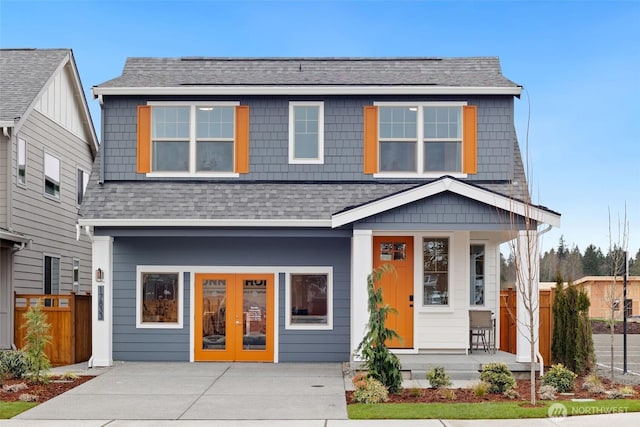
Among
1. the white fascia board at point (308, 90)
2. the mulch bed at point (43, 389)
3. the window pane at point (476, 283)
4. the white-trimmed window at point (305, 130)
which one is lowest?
the mulch bed at point (43, 389)

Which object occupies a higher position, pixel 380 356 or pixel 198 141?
pixel 198 141

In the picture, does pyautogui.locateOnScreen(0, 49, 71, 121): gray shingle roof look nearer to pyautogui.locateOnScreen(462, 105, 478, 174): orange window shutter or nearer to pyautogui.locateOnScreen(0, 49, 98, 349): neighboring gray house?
pyautogui.locateOnScreen(0, 49, 98, 349): neighboring gray house

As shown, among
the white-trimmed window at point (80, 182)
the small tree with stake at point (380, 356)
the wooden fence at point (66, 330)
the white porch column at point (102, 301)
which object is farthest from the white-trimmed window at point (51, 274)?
the small tree with stake at point (380, 356)

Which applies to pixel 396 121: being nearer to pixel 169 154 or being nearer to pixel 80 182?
pixel 169 154

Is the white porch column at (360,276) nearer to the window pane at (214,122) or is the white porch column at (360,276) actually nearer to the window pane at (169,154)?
the window pane at (214,122)

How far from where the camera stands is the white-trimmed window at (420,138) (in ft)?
52.0

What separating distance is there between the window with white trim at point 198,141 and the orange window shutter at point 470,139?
5.09 meters

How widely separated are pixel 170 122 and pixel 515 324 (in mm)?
A: 8631

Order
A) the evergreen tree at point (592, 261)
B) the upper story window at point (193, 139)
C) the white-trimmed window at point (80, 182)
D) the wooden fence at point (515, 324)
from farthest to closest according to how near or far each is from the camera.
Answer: the evergreen tree at point (592, 261) < the white-trimmed window at point (80, 182) < the upper story window at point (193, 139) < the wooden fence at point (515, 324)

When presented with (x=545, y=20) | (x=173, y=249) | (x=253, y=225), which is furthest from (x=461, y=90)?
(x=173, y=249)

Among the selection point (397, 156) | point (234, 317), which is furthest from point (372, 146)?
point (234, 317)

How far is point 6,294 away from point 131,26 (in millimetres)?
7449

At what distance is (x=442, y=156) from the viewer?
52.2 ft

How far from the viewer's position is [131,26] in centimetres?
1889
